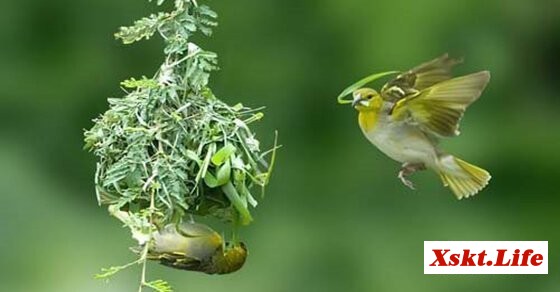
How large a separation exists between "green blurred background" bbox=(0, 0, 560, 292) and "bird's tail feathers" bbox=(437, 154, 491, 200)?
14 millimetres

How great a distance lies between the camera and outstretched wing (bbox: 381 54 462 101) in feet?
4.95

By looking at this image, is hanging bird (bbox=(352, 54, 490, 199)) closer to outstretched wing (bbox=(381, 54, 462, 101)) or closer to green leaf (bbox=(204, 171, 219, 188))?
outstretched wing (bbox=(381, 54, 462, 101))

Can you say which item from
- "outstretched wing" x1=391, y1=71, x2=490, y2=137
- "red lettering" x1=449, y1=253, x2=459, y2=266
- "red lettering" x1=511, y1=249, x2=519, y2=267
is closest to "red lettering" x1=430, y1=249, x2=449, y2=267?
"red lettering" x1=449, y1=253, x2=459, y2=266

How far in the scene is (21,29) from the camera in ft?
5.15

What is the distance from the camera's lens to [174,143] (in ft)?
4.05

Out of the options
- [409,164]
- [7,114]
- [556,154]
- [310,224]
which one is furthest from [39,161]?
[556,154]

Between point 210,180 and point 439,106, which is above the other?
point 439,106

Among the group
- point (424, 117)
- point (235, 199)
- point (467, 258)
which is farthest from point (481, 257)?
point (235, 199)

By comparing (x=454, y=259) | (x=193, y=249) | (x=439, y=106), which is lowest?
(x=193, y=249)

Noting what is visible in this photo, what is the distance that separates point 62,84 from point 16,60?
3.9 inches

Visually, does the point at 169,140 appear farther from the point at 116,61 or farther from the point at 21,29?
the point at 21,29

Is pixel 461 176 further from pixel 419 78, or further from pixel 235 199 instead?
pixel 235 199

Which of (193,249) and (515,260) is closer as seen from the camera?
(193,249)

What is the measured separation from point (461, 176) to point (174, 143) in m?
0.59
